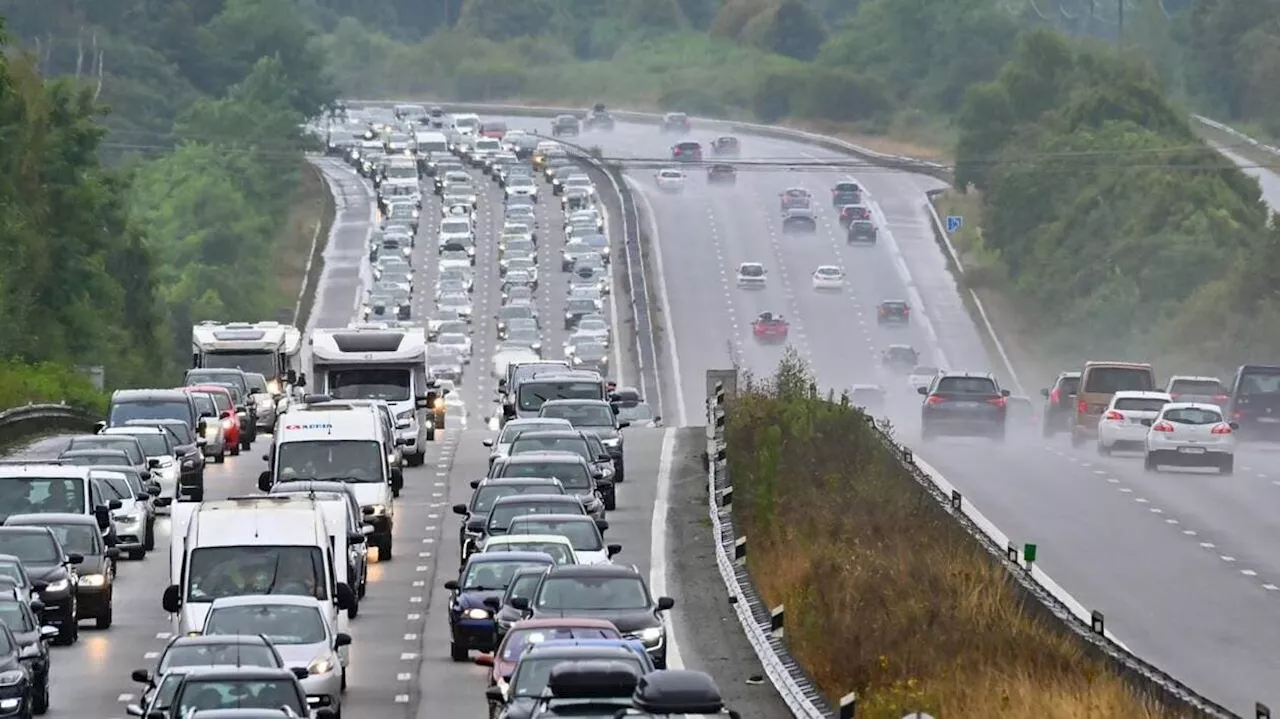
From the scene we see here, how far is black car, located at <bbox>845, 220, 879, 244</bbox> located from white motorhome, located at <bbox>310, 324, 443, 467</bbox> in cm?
Result: 8039

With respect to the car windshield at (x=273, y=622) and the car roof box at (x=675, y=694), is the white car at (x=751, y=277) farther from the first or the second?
the car roof box at (x=675, y=694)

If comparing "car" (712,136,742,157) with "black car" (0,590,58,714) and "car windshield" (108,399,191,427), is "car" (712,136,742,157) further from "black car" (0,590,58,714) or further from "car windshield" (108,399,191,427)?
"black car" (0,590,58,714)

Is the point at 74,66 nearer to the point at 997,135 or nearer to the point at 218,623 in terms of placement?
the point at 997,135

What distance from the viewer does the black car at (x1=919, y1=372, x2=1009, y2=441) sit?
6231 cm

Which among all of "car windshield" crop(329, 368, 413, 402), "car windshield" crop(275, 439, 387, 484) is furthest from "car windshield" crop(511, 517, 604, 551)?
"car windshield" crop(329, 368, 413, 402)

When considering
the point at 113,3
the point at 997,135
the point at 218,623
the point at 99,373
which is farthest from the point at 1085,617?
the point at 113,3

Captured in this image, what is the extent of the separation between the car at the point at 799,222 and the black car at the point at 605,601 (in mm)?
108044

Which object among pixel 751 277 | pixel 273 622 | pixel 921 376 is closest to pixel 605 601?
pixel 273 622

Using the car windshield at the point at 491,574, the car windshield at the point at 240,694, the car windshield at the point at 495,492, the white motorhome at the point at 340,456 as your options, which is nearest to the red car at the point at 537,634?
the car windshield at the point at 240,694

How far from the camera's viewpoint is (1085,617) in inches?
1420

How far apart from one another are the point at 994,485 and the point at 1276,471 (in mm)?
6102

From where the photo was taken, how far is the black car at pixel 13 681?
25188mm

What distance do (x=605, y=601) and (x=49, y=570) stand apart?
708 cm

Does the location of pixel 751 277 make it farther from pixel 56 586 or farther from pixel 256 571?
pixel 256 571
